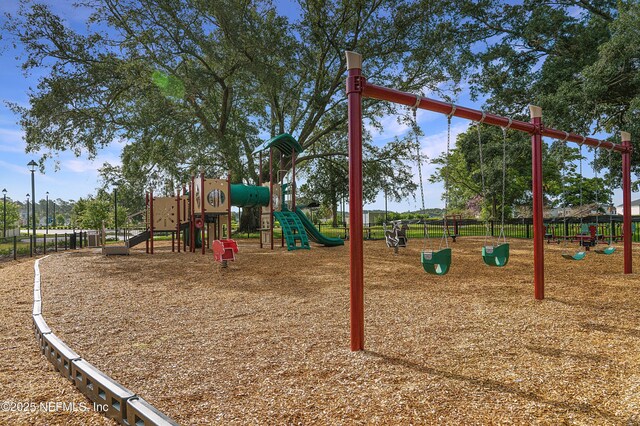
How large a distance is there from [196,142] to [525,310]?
17676mm

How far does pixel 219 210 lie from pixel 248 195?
6.36 feet

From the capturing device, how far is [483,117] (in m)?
5.54

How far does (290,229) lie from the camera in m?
15.4

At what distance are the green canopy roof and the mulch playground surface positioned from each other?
30.6 feet

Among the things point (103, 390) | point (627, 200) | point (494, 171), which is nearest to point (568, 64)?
point (494, 171)

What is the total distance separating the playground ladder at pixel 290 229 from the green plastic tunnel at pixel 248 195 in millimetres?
1358

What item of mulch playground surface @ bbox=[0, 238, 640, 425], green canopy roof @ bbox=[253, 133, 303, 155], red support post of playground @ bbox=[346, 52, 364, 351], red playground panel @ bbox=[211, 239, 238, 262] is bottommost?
mulch playground surface @ bbox=[0, 238, 640, 425]

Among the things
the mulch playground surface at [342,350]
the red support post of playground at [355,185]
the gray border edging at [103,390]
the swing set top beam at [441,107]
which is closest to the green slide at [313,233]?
the mulch playground surface at [342,350]

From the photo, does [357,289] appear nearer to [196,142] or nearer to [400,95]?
[400,95]

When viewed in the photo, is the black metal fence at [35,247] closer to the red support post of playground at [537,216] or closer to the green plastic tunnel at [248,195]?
the green plastic tunnel at [248,195]

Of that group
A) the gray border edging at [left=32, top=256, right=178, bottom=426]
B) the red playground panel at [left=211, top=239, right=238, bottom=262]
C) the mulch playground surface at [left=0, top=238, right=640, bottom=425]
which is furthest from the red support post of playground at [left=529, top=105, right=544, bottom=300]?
the red playground panel at [left=211, top=239, right=238, bottom=262]

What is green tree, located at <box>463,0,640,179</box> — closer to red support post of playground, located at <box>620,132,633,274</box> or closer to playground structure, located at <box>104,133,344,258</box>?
red support post of playground, located at <box>620,132,633,274</box>

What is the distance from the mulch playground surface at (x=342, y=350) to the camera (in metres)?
2.59

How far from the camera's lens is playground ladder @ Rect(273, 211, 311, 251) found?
15.0m
